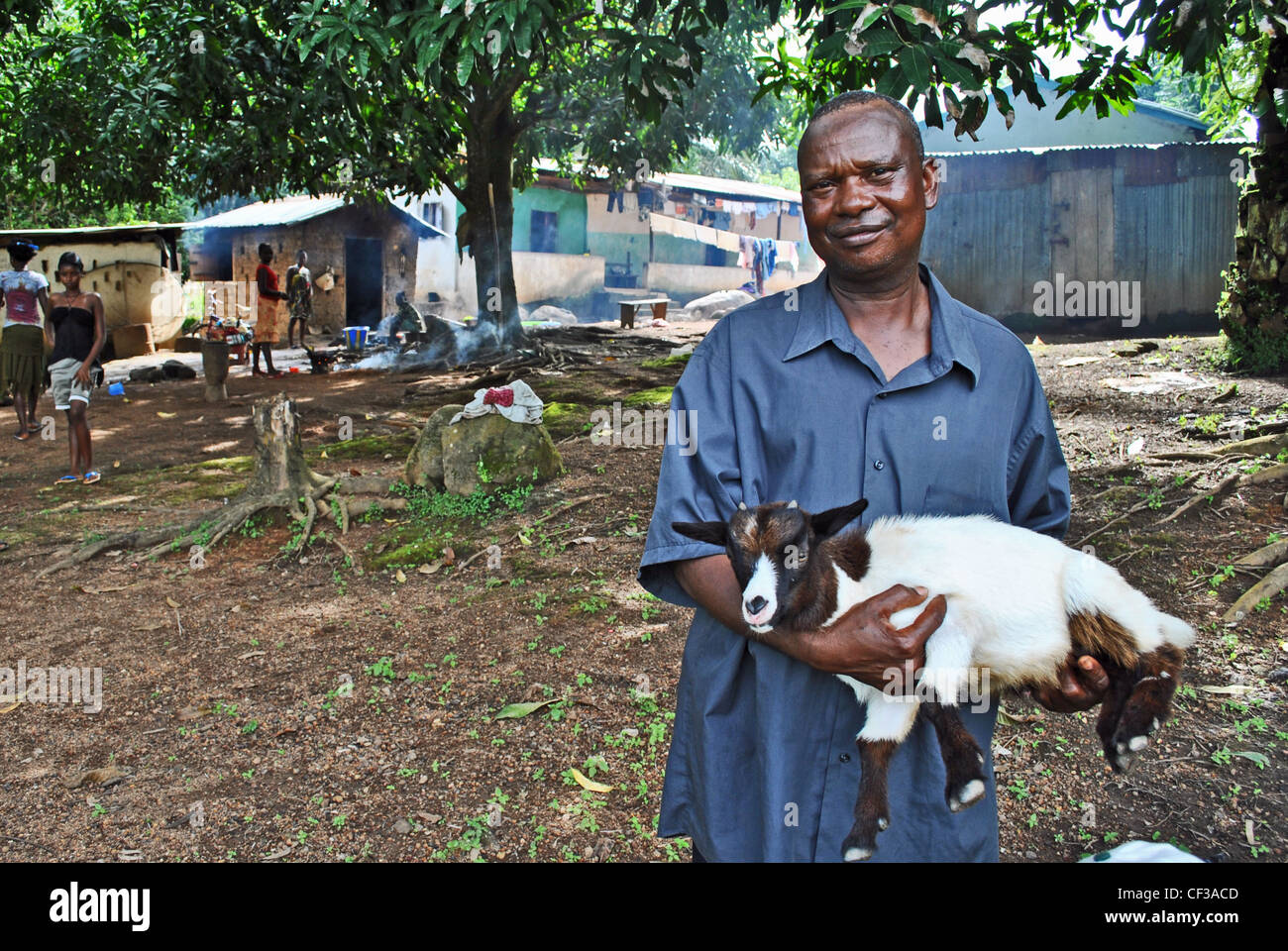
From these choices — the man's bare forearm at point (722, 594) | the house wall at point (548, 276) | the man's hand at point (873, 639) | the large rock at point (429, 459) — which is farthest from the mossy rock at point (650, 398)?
the house wall at point (548, 276)

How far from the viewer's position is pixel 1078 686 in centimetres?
197

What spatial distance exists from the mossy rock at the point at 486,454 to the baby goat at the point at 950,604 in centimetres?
626

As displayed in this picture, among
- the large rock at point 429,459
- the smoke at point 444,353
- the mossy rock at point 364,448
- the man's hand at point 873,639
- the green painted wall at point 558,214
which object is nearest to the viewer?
the man's hand at point 873,639

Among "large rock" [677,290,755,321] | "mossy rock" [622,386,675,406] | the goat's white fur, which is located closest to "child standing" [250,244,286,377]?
"mossy rock" [622,386,675,406]

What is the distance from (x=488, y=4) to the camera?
431cm

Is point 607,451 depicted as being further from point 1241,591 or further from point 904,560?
point 904,560

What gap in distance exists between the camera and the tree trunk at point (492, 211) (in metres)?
15.5

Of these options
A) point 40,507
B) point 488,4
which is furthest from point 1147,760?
point 40,507

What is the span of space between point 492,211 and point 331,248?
7.46 metres

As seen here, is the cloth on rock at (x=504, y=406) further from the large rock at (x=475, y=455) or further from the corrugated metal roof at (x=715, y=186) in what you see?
the corrugated metal roof at (x=715, y=186)

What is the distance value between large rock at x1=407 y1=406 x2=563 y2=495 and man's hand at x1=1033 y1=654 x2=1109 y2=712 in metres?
6.29

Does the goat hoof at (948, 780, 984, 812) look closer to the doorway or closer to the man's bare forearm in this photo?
the man's bare forearm

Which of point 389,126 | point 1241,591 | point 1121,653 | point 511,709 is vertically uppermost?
point 389,126

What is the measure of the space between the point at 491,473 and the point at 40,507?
164 inches
